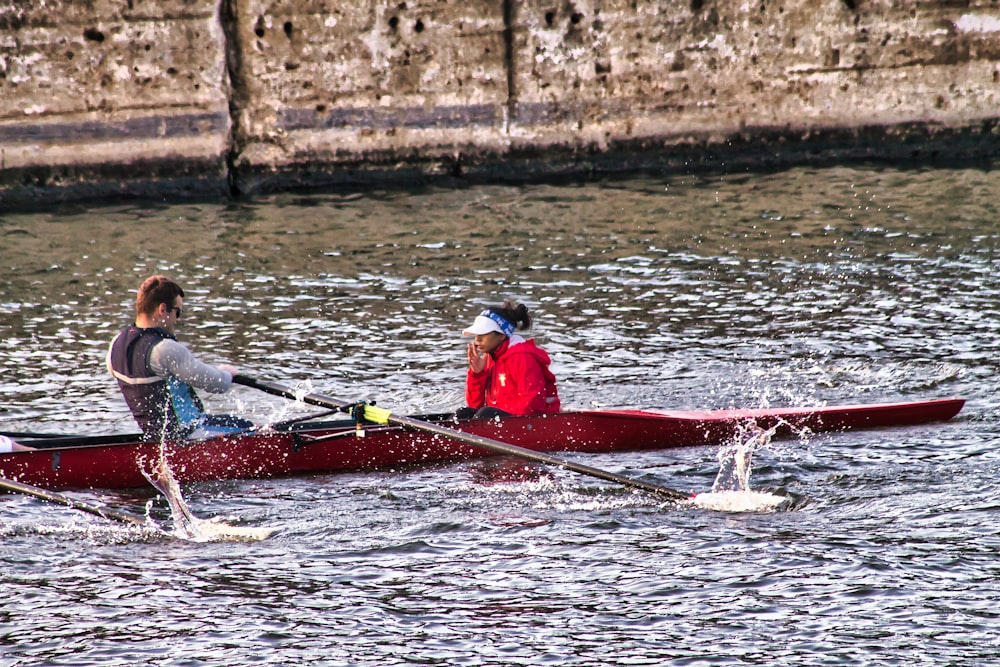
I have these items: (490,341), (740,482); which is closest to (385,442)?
(490,341)

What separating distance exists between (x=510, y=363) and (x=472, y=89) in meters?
12.9

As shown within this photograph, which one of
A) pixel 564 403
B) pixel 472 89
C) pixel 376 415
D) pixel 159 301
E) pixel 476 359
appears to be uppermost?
pixel 472 89

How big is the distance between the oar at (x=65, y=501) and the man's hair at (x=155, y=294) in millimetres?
1535

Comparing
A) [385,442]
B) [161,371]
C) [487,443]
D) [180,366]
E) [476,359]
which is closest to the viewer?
[180,366]

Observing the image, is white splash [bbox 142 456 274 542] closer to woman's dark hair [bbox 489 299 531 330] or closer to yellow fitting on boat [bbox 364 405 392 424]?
yellow fitting on boat [bbox 364 405 392 424]

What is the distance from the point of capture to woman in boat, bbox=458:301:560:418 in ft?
36.5

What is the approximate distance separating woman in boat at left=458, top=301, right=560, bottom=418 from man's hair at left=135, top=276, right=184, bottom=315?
2.37 meters

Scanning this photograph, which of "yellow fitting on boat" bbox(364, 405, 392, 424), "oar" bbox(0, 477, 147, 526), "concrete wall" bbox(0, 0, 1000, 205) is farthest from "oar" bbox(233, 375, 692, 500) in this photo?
"concrete wall" bbox(0, 0, 1000, 205)

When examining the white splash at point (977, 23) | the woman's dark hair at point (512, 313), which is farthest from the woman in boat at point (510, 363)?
the white splash at point (977, 23)

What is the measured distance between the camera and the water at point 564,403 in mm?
8312

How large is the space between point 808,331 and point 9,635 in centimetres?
932

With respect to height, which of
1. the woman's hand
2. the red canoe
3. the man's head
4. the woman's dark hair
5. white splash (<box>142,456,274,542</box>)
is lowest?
white splash (<box>142,456,274,542</box>)

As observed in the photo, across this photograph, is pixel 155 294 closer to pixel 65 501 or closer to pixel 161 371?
pixel 161 371

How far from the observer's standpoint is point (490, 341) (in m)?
11.1
